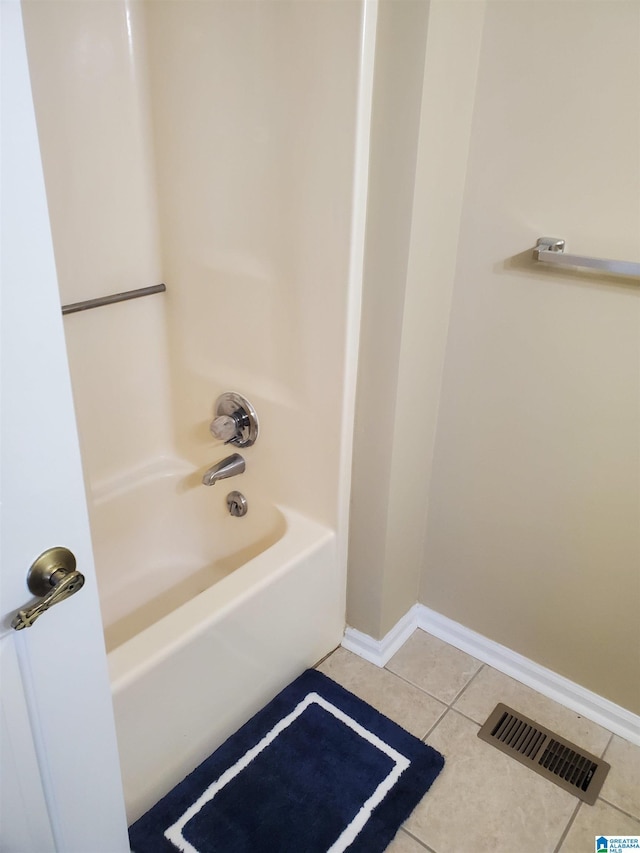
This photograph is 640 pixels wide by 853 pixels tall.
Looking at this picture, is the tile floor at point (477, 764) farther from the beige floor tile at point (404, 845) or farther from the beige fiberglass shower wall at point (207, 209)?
the beige fiberglass shower wall at point (207, 209)

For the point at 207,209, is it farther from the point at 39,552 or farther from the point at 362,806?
the point at 362,806

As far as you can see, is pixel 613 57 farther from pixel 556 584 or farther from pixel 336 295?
pixel 556 584

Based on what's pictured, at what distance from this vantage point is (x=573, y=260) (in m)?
1.31

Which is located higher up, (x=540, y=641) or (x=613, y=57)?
(x=613, y=57)

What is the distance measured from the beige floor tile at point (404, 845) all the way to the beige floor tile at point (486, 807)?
0.02 meters

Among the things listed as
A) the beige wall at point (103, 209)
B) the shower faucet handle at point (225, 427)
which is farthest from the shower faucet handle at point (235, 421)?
the beige wall at point (103, 209)

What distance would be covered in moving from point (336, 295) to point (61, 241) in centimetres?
71

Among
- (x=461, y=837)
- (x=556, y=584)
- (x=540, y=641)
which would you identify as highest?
(x=556, y=584)

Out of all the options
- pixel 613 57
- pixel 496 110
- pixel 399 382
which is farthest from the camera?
pixel 399 382

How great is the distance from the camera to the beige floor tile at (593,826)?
139 centimetres

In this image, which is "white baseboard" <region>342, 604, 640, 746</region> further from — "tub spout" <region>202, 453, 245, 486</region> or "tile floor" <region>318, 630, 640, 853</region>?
"tub spout" <region>202, 453, 245, 486</region>

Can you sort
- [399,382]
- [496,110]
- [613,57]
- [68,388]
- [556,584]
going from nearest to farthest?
1. [68,388]
2. [613,57]
3. [496,110]
4. [399,382]
5. [556,584]

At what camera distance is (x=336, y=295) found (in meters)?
1.47

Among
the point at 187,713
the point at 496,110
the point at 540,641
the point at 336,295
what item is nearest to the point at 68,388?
the point at 336,295
